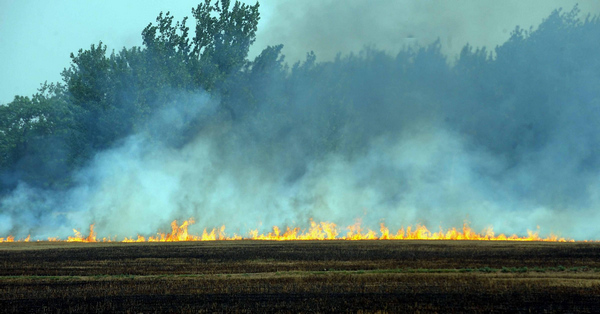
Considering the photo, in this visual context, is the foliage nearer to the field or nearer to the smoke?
the smoke

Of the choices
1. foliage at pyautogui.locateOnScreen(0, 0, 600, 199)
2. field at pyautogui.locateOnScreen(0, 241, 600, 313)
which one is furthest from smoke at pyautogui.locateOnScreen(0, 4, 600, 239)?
field at pyautogui.locateOnScreen(0, 241, 600, 313)

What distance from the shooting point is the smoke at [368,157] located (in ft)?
201

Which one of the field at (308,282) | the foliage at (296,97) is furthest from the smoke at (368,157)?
the field at (308,282)

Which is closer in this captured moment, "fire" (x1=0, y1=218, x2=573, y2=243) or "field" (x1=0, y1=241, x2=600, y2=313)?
"field" (x1=0, y1=241, x2=600, y2=313)

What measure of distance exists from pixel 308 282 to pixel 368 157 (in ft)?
169

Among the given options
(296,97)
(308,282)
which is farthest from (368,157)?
(308,282)

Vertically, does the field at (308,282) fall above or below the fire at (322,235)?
below

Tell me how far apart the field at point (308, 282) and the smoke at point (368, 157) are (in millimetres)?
27457

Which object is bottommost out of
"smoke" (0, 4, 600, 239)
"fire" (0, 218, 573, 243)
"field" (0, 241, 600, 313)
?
"field" (0, 241, 600, 313)

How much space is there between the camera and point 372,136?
75.6 m

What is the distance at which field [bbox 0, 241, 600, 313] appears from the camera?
17.8 m

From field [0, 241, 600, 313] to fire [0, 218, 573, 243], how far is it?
74.6ft

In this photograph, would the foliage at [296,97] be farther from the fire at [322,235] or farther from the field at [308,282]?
the field at [308,282]

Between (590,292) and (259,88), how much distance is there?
57046mm
